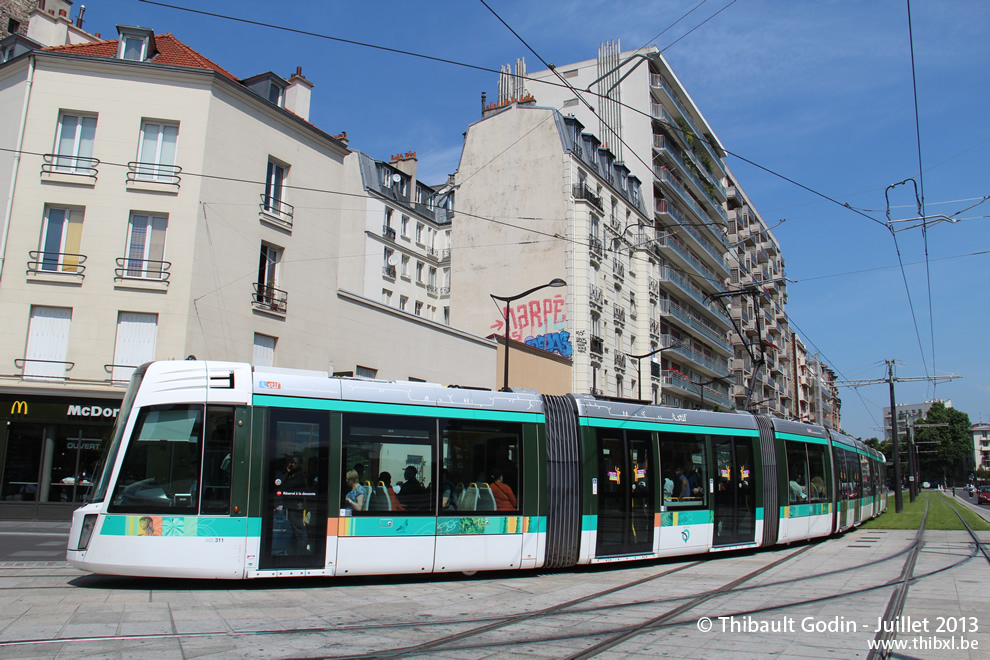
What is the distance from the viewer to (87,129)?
70.6ft

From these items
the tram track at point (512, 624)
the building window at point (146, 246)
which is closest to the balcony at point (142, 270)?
the building window at point (146, 246)

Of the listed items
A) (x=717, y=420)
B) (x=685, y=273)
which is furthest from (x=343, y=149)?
(x=685, y=273)

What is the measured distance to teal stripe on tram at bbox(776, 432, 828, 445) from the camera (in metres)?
16.3

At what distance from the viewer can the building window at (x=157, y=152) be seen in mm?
21344

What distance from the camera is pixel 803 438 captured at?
17438 mm

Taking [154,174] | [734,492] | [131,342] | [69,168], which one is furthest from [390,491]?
[69,168]

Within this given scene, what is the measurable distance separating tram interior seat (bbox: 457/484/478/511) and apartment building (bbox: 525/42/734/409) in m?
33.4

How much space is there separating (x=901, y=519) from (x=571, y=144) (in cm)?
2231

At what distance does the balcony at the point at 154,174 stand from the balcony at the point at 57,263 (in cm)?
250

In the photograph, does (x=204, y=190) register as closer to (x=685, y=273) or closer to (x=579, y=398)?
(x=579, y=398)

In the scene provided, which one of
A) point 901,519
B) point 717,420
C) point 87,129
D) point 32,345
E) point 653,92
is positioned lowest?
point 901,519

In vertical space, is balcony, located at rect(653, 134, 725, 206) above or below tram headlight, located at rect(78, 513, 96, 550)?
above

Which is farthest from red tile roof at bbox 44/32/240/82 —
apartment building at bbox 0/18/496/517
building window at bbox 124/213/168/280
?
building window at bbox 124/213/168/280

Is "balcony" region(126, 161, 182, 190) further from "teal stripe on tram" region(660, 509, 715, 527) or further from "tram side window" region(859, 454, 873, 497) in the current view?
A: "tram side window" region(859, 454, 873, 497)
